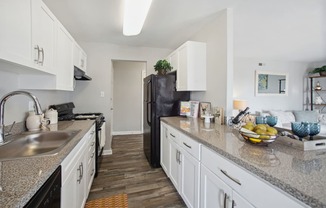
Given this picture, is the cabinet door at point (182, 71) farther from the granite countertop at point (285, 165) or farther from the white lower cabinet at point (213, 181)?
the granite countertop at point (285, 165)

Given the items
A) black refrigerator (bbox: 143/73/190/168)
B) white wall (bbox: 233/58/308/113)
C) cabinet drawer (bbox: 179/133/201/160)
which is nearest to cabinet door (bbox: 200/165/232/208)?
cabinet drawer (bbox: 179/133/201/160)

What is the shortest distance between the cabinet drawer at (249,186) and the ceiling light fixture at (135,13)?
161 centimetres

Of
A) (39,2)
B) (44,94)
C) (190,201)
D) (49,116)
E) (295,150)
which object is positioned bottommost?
(190,201)

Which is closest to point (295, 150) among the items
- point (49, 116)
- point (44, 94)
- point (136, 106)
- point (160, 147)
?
point (160, 147)

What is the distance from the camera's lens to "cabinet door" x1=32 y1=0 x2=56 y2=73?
1196mm

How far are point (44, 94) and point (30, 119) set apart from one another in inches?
25.6

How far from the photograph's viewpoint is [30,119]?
1539 millimetres

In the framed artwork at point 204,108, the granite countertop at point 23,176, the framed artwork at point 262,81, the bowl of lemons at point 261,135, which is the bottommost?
the granite countertop at point 23,176

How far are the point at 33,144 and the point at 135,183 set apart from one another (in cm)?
134

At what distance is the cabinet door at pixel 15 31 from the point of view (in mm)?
875

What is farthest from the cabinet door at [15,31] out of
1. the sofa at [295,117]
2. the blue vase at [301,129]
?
the sofa at [295,117]

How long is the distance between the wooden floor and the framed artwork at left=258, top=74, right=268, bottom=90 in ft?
12.4

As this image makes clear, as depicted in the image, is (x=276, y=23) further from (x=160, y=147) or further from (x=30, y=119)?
(x=30, y=119)

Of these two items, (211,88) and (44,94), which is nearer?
(44,94)
